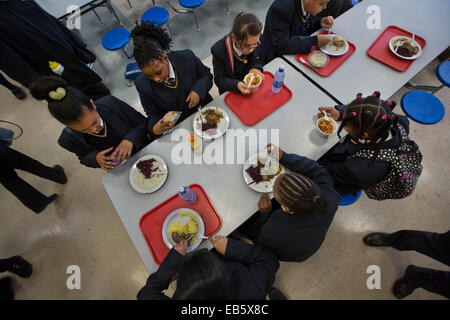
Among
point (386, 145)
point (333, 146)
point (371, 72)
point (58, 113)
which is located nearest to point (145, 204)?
point (58, 113)

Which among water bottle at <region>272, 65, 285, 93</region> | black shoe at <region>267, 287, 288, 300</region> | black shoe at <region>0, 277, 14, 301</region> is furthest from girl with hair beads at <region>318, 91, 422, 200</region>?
black shoe at <region>0, 277, 14, 301</region>

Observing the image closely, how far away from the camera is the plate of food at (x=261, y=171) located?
5.80ft

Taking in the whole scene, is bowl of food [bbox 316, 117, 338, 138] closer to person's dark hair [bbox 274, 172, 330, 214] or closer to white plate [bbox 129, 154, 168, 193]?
person's dark hair [bbox 274, 172, 330, 214]

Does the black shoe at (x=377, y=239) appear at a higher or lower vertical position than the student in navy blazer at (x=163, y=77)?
lower

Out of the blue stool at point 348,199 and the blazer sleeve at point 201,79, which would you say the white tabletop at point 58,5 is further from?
the blue stool at point 348,199

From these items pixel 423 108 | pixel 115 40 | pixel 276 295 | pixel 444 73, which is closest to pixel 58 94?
pixel 115 40

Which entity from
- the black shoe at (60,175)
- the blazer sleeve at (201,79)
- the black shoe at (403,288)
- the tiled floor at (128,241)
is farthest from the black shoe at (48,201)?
the black shoe at (403,288)

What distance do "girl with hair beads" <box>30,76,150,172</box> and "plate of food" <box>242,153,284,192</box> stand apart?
1.14 m

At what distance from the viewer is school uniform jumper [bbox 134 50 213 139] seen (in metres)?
2.05

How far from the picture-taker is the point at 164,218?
1729 mm

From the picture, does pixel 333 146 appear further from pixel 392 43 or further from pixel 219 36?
pixel 219 36

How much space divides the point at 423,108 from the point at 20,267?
4847mm

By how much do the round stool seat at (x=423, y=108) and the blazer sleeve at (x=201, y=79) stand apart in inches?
86.4

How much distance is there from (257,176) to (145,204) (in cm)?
97
